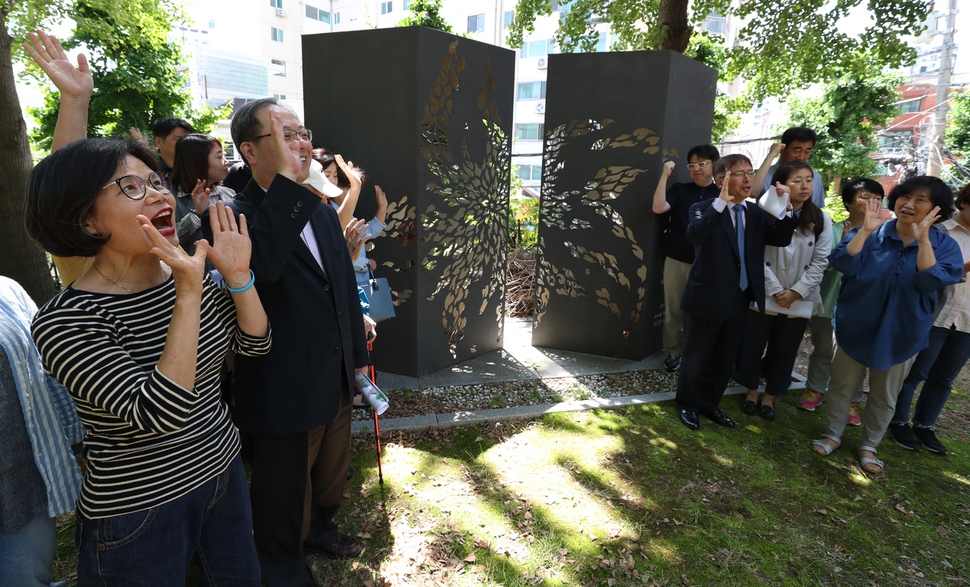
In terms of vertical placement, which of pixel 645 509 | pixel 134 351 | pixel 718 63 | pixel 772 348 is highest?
pixel 718 63

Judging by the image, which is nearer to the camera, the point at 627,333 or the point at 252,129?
the point at 252,129

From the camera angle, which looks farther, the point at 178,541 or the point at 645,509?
the point at 645,509

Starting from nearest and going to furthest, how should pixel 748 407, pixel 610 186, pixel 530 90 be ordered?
pixel 748 407 < pixel 610 186 < pixel 530 90

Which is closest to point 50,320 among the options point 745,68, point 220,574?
point 220,574

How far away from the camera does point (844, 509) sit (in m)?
3.25

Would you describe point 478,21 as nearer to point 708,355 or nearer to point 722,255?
point 722,255

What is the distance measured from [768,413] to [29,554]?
457 centimetres

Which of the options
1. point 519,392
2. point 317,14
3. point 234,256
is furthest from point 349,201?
point 317,14

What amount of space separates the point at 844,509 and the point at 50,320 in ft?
13.1

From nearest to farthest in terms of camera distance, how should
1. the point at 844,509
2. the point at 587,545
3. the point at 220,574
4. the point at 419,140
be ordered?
the point at 220,574 → the point at 587,545 → the point at 844,509 → the point at 419,140

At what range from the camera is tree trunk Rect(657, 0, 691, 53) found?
7762 millimetres

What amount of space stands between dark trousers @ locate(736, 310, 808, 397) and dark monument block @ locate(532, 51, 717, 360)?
110 centimetres

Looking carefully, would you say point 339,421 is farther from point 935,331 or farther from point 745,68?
point 745,68

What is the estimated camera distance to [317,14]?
39.2 meters
